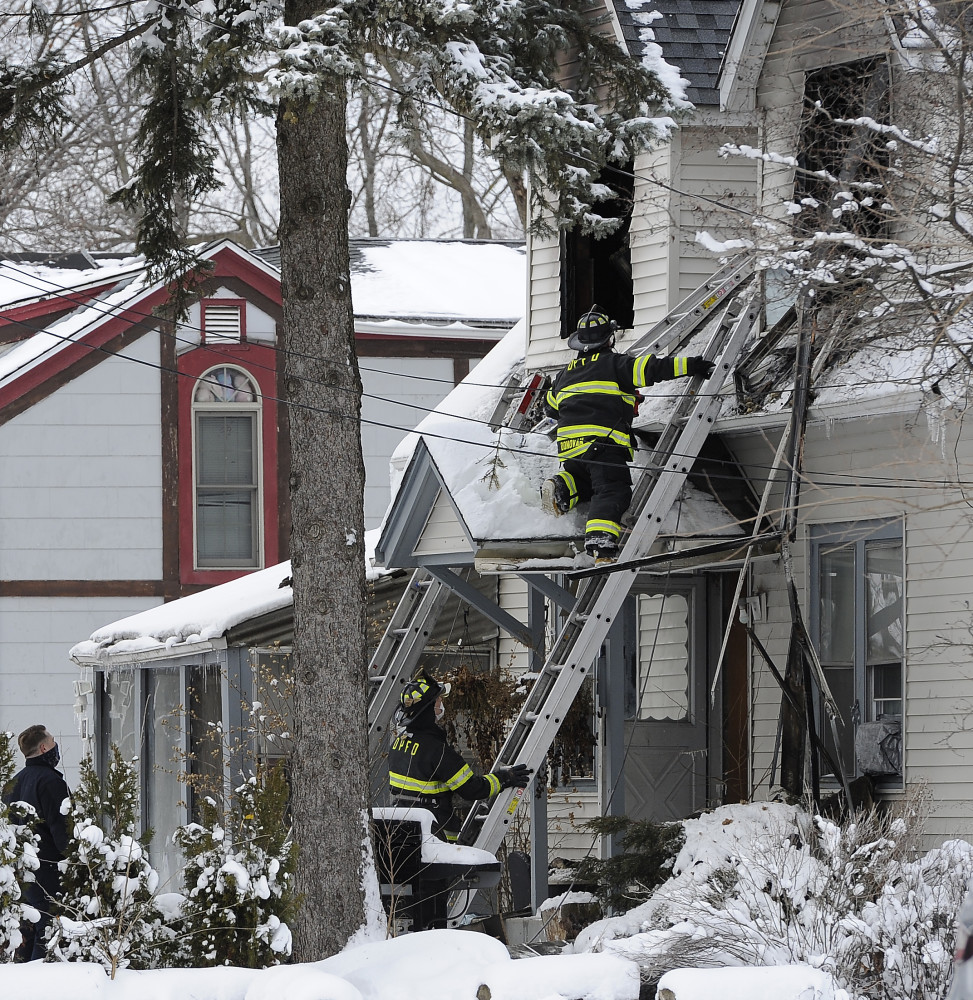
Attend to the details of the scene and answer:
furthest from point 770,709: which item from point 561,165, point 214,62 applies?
point 214,62

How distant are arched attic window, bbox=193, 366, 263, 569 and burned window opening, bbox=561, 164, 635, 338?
232 inches

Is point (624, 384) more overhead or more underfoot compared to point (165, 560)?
more overhead

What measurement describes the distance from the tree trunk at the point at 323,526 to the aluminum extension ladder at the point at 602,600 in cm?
111

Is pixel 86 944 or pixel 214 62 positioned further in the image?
pixel 214 62

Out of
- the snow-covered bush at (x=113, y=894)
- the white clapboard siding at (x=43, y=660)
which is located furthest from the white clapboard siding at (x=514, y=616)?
the snow-covered bush at (x=113, y=894)

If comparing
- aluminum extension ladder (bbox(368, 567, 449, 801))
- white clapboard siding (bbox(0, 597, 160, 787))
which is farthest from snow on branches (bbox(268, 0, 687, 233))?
white clapboard siding (bbox(0, 597, 160, 787))

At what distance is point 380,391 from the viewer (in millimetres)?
18547

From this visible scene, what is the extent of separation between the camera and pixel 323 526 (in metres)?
8.59

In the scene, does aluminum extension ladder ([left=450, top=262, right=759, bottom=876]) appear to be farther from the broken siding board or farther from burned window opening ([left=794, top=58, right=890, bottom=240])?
the broken siding board

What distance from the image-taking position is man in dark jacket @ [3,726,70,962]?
918cm

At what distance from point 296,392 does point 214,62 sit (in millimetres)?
1771

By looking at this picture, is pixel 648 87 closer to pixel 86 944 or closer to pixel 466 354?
pixel 86 944

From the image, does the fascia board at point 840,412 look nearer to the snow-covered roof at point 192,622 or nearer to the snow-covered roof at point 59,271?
the snow-covered roof at point 192,622

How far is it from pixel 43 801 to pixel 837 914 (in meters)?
5.01
